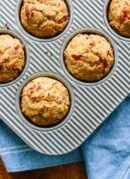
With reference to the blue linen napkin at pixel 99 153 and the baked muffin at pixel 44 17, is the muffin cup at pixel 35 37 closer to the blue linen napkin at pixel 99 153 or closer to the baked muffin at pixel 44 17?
the baked muffin at pixel 44 17

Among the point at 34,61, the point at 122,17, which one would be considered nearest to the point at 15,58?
the point at 34,61

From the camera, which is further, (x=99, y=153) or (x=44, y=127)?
(x=99, y=153)

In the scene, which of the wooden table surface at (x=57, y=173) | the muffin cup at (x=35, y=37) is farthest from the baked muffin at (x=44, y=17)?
the wooden table surface at (x=57, y=173)

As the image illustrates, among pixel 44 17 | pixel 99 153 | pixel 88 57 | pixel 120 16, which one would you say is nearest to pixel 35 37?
pixel 44 17

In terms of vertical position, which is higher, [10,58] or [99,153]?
[10,58]

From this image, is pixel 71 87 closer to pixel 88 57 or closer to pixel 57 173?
pixel 88 57

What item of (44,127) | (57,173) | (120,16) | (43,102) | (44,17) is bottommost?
(57,173)

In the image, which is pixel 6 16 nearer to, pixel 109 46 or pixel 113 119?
pixel 109 46
